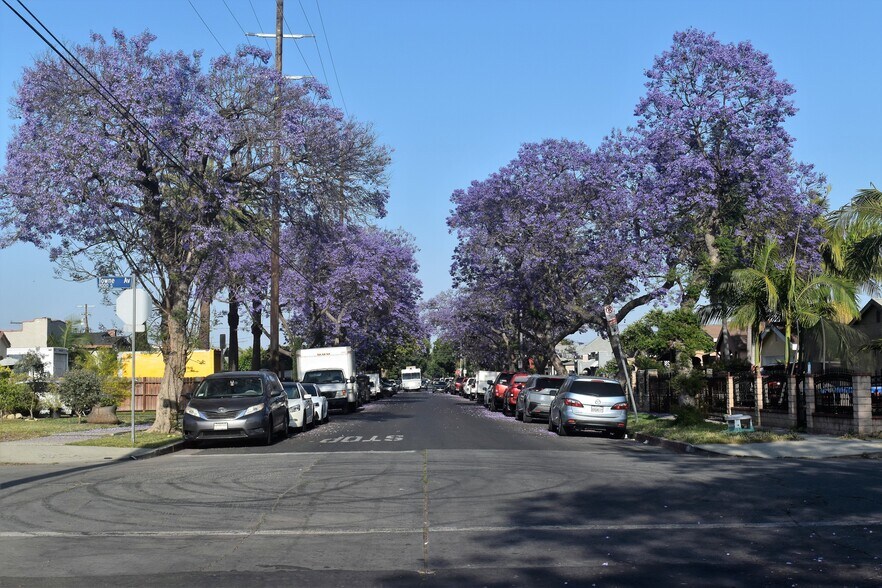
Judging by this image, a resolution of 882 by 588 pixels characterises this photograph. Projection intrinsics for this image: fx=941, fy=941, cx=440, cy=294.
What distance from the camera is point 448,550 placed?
27.6 feet

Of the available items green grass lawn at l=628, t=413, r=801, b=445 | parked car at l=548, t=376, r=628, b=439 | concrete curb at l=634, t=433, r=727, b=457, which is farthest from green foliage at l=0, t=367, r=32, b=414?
concrete curb at l=634, t=433, r=727, b=457

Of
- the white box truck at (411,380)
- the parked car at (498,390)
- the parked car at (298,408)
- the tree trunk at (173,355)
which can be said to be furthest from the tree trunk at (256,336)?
the white box truck at (411,380)

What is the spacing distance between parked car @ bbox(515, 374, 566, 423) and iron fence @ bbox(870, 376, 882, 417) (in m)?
10.8

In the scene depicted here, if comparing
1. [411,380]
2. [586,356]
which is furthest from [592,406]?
[411,380]

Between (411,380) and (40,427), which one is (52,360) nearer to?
(40,427)

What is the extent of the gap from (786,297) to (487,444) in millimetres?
9001

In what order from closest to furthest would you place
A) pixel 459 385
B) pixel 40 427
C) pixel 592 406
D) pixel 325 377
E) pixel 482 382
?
pixel 592 406 → pixel 40 427 → pixel 325 377 → pixel 482 382 → pixel 459 385

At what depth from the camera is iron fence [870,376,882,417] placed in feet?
68.5

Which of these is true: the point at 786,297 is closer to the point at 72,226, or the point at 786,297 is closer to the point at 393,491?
the point at 393,491

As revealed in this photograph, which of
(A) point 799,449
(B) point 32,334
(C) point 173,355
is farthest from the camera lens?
(B) point 32,334

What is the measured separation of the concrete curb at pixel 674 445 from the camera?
61.8 ft

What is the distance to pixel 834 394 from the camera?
857 inches

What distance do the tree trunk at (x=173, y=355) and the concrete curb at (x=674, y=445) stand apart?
11.5 meters

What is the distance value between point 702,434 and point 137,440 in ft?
41.4
